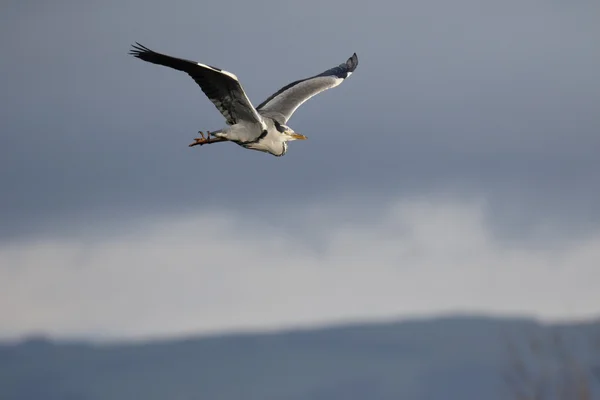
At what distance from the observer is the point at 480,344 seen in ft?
313

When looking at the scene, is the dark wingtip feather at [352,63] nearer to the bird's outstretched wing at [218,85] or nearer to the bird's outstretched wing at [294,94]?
the bird's outstretched wing at [294,94]

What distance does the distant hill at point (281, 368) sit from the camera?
107 meters

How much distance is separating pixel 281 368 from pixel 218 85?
4195 inches

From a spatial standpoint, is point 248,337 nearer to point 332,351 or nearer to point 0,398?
point 332,351

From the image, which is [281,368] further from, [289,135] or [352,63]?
[289,135]

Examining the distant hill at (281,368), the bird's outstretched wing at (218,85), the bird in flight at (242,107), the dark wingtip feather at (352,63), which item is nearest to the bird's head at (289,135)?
the bird in flight at (242,107)

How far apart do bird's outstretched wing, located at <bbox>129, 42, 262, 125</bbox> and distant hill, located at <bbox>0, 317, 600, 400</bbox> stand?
70.6 meters

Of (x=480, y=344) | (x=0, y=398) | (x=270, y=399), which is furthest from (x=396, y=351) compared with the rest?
(x=0, y=398)

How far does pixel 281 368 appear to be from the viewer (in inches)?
5079

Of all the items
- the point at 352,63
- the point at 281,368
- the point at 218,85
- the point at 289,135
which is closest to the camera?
the point at 218,85

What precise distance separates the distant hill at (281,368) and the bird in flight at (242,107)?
6645 centimetres

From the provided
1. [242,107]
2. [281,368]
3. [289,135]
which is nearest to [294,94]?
[289,135]

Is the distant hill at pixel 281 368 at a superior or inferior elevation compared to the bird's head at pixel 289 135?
superior

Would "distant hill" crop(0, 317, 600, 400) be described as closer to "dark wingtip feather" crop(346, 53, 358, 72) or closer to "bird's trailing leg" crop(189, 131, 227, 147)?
"dark wingtip feather" crop(346, 53, 358, 72)
